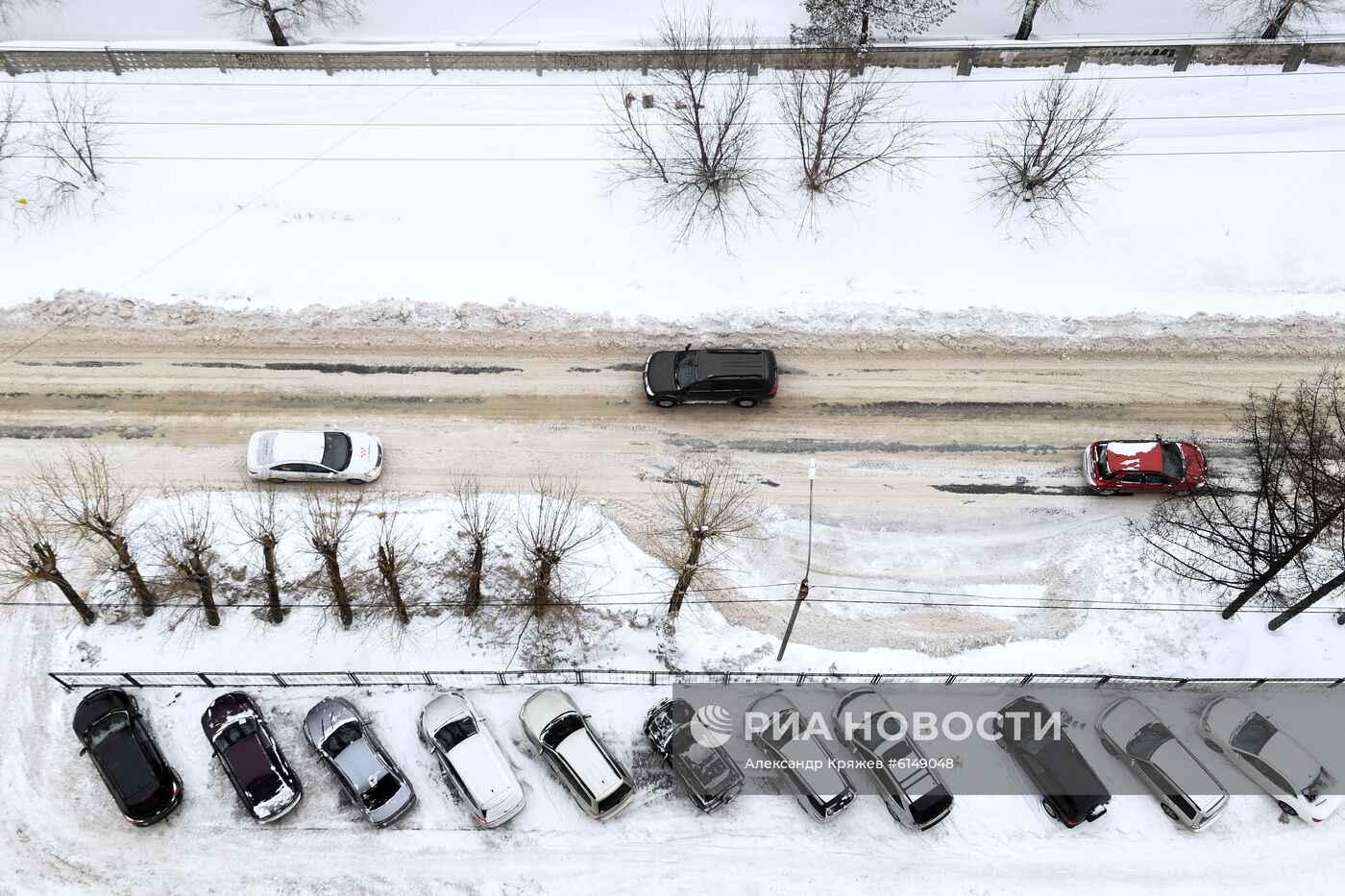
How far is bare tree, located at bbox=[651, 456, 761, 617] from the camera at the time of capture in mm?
23031

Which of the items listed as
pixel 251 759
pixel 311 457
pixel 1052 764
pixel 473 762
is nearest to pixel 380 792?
pixel 473 762

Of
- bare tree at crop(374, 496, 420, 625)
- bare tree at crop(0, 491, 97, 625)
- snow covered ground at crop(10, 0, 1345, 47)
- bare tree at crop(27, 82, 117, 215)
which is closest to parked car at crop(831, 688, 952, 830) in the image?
bare tree at crop(374, 496, 420, 625)

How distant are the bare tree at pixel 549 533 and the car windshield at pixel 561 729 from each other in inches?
130

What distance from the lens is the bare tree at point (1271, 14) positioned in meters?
33.2

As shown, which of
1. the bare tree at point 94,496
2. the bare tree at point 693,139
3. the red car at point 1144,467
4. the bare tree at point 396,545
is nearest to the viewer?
the bare tree at point 396,545

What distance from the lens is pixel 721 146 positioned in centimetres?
3006

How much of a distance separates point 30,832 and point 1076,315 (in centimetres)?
3581

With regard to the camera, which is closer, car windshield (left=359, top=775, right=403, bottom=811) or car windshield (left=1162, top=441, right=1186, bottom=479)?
car windshield (left=359, top=775, right=403, bottom=811)

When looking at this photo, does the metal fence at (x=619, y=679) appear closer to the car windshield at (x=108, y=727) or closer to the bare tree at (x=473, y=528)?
the car windshield at (x=108, y=727)

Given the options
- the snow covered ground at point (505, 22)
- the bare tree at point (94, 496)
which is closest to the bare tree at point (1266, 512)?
the snow covered ground at point (505, 22)

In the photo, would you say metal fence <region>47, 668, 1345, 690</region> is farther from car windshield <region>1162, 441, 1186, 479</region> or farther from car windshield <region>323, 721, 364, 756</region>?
car windshield <region>1162, 441, 1186, 479</region>

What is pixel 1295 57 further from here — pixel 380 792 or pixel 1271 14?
Answer: pixel 380 792

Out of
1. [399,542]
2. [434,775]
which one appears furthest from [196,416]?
[434,775]

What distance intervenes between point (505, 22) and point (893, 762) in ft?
108
